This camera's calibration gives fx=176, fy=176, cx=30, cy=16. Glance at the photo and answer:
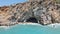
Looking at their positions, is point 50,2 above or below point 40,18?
above

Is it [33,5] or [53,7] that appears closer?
[53,7]

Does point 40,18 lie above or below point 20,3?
below

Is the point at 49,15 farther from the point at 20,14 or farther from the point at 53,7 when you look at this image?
the point at 20,14

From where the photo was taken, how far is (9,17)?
114 feet

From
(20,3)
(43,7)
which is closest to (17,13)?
(20,3)

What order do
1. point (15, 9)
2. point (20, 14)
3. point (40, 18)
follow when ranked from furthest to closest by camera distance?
point (15, 9) → point (20, 14) → point (40, 18)

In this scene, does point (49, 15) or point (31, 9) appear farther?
point (31, 9)

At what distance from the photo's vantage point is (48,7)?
28766 mm

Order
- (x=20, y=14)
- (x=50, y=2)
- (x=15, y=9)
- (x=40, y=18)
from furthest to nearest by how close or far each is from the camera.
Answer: (x=15, y=9), (x=20, y=14), (x=50, y=2), (x=40, y=18)

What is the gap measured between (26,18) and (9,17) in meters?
5.28

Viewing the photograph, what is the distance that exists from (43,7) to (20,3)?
395 inches

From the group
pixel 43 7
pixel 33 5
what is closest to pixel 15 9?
pixel 33 5

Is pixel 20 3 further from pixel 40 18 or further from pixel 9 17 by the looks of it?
pixel 40 18

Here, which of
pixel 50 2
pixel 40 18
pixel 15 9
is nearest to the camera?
pixel 40 18
